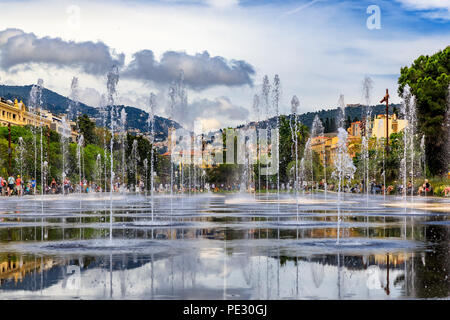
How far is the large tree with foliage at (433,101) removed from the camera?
183 ft

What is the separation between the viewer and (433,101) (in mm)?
56125

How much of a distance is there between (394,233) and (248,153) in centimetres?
8277

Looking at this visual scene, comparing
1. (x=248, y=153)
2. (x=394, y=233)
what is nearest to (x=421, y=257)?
(x=394, y=233)

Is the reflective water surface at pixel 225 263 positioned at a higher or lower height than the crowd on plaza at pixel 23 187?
lower

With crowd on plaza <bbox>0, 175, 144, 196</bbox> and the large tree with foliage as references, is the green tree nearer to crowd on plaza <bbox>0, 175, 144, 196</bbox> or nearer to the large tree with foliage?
crowd on plaza <bbox>0, 175, 144, 196</bbox>

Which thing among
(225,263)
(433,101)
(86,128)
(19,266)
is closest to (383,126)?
(86,128)

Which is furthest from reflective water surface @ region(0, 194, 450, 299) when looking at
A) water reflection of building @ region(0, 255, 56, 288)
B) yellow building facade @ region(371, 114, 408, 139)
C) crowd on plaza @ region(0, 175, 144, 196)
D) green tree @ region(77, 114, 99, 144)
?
green tree @ region(77, 114, 99, 144)

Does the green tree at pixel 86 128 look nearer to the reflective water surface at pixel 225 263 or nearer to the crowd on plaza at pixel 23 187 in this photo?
the crowd on plaza at pixel 23 187

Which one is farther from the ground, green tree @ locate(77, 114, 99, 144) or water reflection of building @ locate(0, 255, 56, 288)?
green tree @ locate(77, 114, 99, 144)

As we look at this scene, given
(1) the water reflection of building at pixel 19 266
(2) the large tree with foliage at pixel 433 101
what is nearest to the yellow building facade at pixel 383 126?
(2) the large tree with foliage at pixel 433 101

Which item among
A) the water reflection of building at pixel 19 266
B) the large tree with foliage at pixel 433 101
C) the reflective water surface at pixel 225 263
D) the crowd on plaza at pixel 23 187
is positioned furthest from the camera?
the crowd on plaza at pixel 23 187

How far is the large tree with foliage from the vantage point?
55.8m
